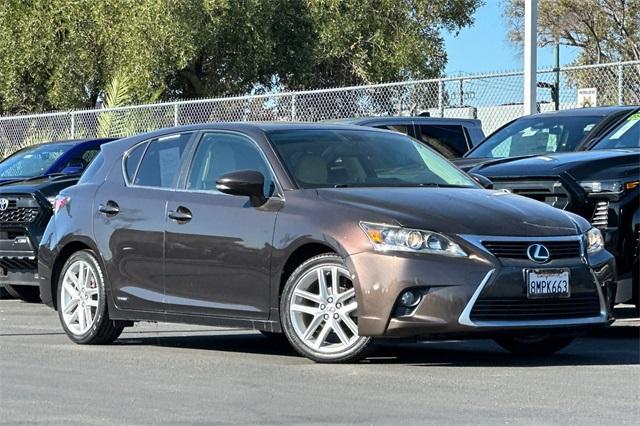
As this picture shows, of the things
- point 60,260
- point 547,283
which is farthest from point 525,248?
point 60,260

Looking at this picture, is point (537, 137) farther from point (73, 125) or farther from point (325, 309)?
point (73, 125)

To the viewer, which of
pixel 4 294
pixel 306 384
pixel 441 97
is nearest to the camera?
pixel 306 384

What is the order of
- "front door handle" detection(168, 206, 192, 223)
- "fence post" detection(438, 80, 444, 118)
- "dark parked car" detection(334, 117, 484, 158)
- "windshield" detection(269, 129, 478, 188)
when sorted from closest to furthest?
1. "windshield" detection(269, 129, 478, 188)
2. "front door handle" detection(168, 206, 192, 223)
3. "dark parked car" detection(334, 117, 484, 158)
4. "fence post" detection(438, 80, 444, 118)

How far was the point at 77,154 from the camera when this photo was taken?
16.8 meters

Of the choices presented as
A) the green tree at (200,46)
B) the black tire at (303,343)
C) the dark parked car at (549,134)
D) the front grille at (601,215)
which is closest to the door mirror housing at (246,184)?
the black tire at (303,343)

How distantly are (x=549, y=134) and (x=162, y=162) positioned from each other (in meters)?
4.67

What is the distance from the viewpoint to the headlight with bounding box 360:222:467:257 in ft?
27.2

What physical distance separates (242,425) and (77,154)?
1078 centimetres

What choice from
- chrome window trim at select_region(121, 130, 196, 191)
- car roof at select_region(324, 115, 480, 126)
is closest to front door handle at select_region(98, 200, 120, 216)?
chrome window trim at select_region(121, 130, 196, 191)

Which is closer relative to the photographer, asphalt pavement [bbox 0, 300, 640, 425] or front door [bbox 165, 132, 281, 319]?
asphalt pavement [bbox 0, 300, 640, 425]

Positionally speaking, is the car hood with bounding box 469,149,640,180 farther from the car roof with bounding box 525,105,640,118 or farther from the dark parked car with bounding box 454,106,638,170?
the car roof with bounding box 525,105,640,118

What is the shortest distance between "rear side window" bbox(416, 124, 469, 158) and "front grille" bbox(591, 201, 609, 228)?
6.32 meters

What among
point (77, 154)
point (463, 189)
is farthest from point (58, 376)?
point (77, 154)

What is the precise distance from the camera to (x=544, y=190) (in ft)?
34.5
